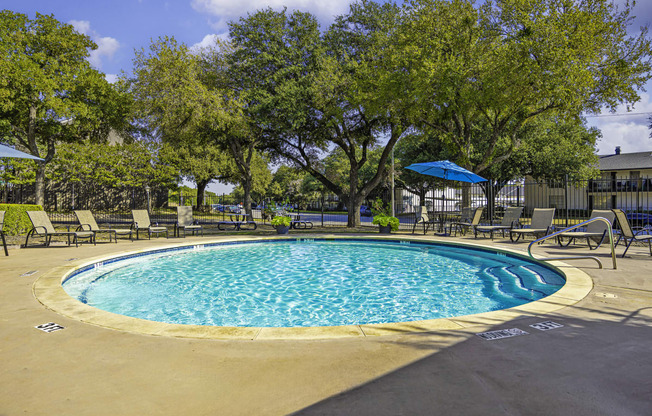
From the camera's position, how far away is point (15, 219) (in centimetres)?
1271

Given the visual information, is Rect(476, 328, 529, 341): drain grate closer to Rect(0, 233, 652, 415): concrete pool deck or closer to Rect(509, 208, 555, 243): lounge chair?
Rect(0, 233, 652, 415): concrete pool deck

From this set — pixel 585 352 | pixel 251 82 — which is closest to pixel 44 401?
pixel 585 352

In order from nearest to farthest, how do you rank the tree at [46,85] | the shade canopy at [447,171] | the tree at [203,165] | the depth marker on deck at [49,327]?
the depth marker on deck at [49,327] → the shade canopy at [447,171] → the tree at [46,85] → the tree at [203,165]

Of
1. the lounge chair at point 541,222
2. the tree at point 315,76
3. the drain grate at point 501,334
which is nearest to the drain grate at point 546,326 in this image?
the drain grate at point 501,334

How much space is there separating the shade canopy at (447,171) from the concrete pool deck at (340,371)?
34.2 ft

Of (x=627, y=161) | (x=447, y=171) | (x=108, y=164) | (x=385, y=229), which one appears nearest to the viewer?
(x=447, y=171)

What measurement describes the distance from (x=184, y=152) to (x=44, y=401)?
31.7 metres

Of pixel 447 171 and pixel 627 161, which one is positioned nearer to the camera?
pixel 447 171

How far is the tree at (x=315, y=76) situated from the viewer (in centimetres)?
1762

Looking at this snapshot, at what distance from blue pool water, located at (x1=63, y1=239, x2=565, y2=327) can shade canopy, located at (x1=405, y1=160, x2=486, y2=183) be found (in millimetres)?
3921

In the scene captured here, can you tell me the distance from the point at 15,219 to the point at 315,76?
13.5 metres

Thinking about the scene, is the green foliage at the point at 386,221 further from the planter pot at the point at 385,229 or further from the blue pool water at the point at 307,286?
the blue pool water at the point at 307,286

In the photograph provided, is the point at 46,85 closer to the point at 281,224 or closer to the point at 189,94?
the point at 189,94

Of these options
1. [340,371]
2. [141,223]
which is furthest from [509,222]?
[141,223]
